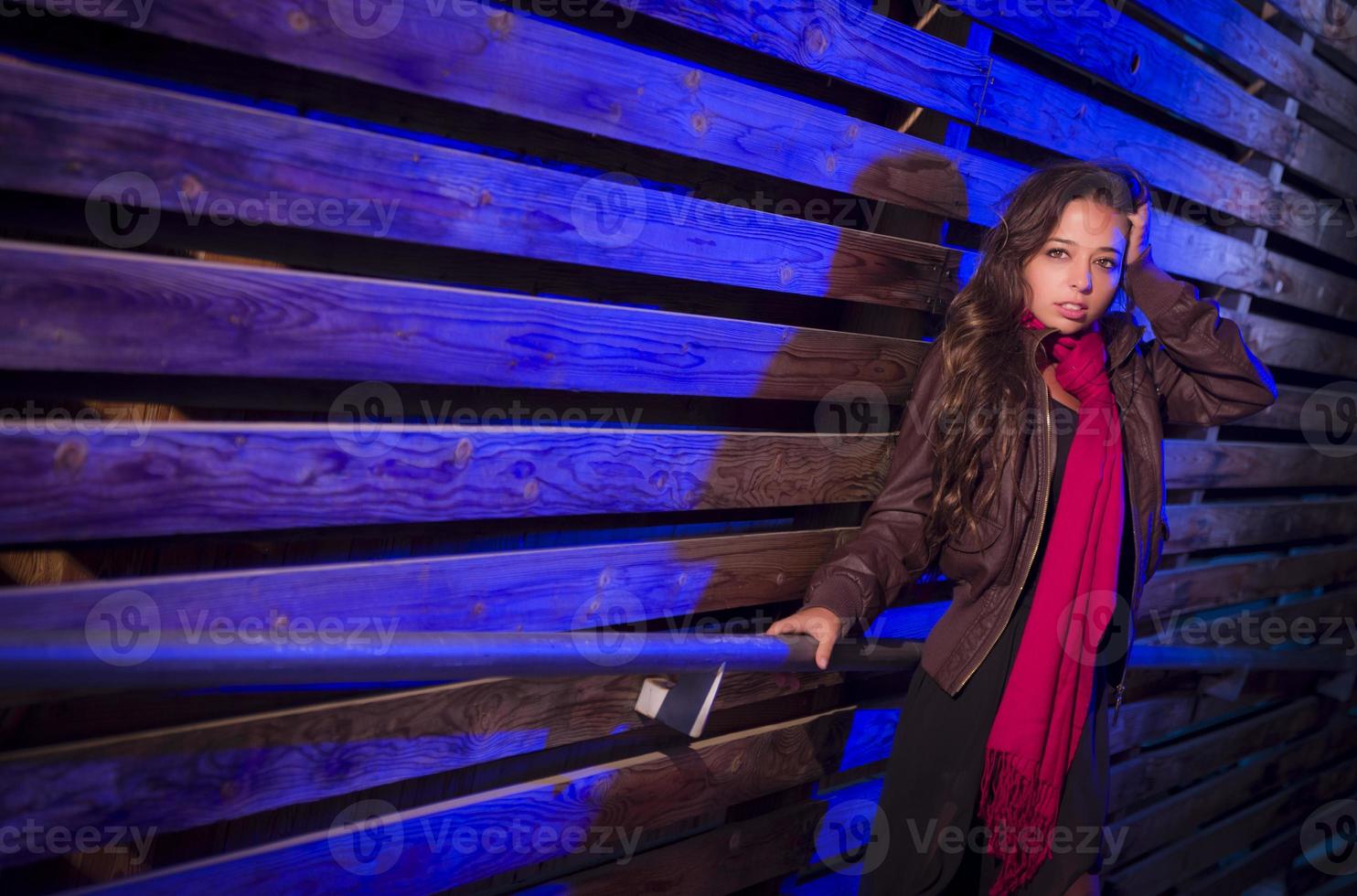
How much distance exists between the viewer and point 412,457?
182cm

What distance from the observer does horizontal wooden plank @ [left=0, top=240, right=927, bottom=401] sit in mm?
1428

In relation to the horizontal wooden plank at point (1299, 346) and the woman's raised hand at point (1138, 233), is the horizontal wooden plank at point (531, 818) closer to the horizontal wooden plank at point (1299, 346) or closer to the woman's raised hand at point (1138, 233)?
the woman's raised hand at point (1138, 233)

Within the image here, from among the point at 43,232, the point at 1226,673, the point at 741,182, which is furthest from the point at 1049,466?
the point at 1226,673

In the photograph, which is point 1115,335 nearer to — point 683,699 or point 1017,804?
point 1017,804

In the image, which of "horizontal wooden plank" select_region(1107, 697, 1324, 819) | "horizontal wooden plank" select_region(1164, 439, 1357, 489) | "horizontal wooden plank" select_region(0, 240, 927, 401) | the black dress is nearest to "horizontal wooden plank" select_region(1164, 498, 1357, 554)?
"horizontal wooden plank" select_region(1164, 439, 1357, 489)

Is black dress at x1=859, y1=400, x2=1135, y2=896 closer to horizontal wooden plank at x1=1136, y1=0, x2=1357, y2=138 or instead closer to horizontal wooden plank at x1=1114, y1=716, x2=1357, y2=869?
horizontal wooden plank at x1=1136, y1=0, x2=1357, y2=138

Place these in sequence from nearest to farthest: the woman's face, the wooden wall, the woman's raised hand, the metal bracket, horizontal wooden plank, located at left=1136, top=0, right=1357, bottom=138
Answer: the wooden wall
the metal bracket
the woman's face
the woman's raised hand
horizontal wooden plank, located at left=1136, top=0, right=1357, bottom=138

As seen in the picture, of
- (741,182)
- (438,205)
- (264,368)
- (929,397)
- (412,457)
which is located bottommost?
(412,457)

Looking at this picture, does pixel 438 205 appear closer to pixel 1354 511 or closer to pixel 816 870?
pixel 816 870

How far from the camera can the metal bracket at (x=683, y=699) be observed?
2.09m

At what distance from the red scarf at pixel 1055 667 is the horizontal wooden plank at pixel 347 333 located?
76cm

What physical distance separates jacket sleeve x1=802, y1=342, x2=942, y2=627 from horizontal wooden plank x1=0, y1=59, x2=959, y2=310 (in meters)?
0.44

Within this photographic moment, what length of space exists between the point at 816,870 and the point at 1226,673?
263cm

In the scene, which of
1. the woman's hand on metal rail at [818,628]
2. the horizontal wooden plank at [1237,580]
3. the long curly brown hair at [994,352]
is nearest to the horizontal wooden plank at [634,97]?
the long curly brown hair at [994,352]
